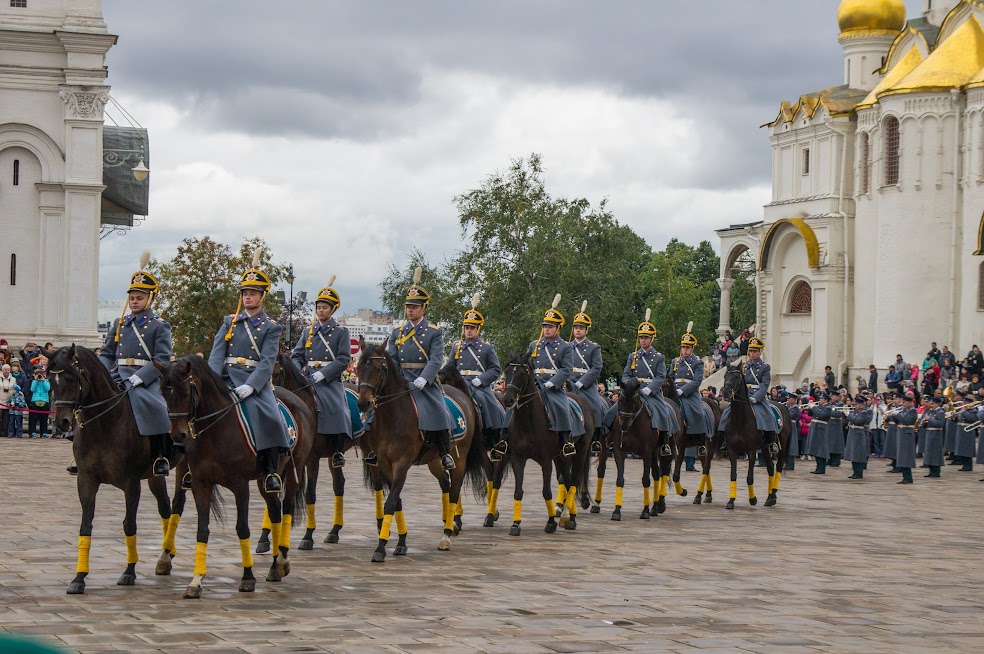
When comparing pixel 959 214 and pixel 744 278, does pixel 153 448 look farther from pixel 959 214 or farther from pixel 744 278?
pixel 744 278

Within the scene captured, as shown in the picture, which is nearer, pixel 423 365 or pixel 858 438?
pixel 423 365

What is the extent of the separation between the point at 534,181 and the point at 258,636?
56.0m

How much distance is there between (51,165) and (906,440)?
1239 inches

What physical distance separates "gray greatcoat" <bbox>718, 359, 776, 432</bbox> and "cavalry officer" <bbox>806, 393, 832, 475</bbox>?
437 inches

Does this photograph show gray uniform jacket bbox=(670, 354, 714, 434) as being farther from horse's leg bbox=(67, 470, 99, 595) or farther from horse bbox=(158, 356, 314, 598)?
horse's leg bbox=(67, 470, 99, 595)

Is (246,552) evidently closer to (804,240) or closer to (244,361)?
(244,361)

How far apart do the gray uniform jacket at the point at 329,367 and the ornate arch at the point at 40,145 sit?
35659 millimetres

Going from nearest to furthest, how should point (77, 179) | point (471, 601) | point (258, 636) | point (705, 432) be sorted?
point (258, 636) → point (471, 601) → point (705, 432) → point (77, 179)

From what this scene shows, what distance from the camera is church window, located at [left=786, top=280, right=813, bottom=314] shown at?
2452 inches

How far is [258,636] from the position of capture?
9.80m

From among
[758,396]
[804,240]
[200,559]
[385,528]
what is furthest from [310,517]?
[804,240]

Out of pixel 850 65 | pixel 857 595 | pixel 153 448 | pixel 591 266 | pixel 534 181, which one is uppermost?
pixel 850 65

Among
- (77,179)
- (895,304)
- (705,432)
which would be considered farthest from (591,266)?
(705,432)

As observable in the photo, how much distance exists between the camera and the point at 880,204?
56594mm
